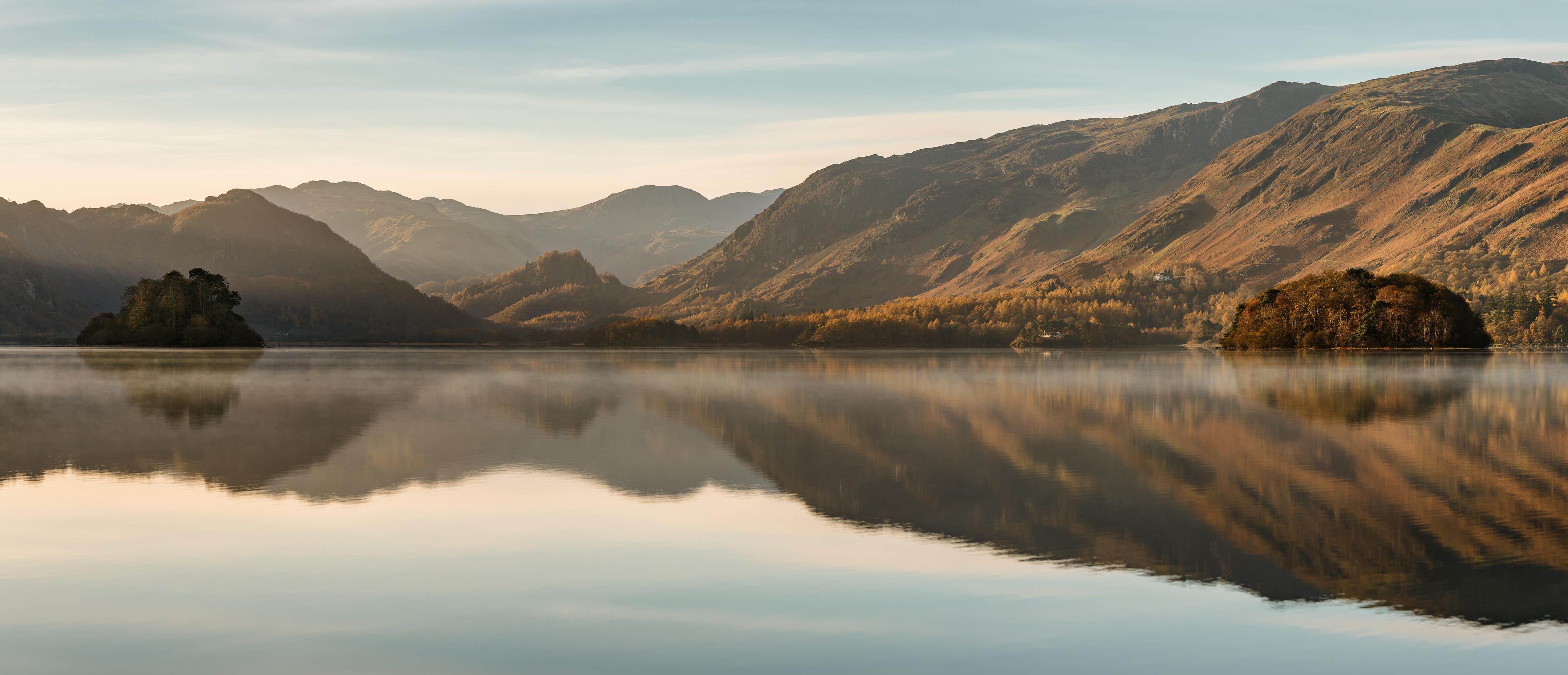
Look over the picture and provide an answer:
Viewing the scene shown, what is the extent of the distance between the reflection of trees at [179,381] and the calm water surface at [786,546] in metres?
7.56

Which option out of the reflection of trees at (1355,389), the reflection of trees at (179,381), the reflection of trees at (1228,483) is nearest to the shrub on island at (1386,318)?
the reflection of trees at (1355,389)

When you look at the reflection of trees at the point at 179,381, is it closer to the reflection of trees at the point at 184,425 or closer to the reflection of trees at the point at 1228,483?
the reflection of trees at the point at 184,425

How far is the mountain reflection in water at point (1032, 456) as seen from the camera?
62.9ft

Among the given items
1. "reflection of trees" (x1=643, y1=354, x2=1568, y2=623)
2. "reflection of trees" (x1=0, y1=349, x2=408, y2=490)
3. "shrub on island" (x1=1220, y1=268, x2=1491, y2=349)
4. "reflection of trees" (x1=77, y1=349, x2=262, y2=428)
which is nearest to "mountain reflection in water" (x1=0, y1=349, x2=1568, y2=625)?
"reflection of trees" (x1=643, y1=354, x2=1568, y2=623)

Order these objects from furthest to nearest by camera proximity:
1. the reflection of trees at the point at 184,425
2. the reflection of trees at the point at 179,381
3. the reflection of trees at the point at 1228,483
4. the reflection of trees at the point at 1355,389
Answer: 1. the reflection of trees at the point at 179,381
2. the reflection of trees at the point at 1355,389
3. the reflection of trees at the point at 184,425
4. the reflection of trees at the point at 1228,483

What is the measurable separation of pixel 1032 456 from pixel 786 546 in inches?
567

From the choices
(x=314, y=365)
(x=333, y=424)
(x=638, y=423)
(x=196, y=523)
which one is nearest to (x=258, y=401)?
(x=333, y=424)

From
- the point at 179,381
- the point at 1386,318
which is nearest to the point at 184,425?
the point at 179,381

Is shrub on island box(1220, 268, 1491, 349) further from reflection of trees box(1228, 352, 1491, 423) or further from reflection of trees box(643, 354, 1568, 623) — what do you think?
reflection of trees box(643, 354, 1568, 623)

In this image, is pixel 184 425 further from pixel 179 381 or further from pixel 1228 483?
pixel 179 381

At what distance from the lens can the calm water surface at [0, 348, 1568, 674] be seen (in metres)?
14.2

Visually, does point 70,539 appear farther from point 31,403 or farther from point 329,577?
point 31,403

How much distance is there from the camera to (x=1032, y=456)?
108ft

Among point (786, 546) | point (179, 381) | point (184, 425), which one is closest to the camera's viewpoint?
point (786, 546)
